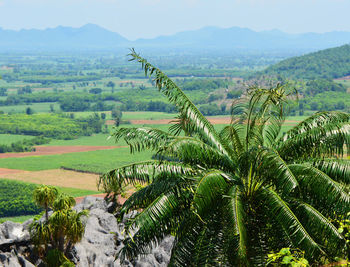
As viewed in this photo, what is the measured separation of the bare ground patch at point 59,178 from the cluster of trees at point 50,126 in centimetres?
3121

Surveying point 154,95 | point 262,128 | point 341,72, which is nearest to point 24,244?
point 262,128

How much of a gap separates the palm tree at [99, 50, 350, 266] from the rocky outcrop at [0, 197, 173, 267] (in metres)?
3.67

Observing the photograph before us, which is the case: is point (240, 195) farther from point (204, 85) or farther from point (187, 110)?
point (204, 85)

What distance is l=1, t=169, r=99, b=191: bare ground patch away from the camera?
55.8 meters

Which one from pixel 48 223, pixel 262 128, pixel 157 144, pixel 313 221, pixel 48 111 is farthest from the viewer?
pixel 48 111

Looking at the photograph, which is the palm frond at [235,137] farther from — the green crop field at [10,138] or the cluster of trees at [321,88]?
the cluster of trees at [321,88]

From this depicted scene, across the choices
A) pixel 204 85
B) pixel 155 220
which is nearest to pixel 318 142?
pixel 155 220

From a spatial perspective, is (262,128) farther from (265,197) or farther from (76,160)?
(76,160)

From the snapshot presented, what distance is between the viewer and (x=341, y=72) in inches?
5881

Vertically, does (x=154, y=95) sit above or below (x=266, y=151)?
below

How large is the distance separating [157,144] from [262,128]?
2838 mm

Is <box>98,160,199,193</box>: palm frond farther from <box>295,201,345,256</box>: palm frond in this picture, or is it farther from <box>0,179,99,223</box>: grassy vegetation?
<box>0,179,99,223</box>: grassy vegetation

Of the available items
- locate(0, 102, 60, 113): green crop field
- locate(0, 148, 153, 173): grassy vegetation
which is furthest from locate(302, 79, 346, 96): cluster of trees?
locate(0, 102, 60, 113): green crop field

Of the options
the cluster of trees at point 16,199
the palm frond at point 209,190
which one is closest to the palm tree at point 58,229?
the palm frond at point 209,190
